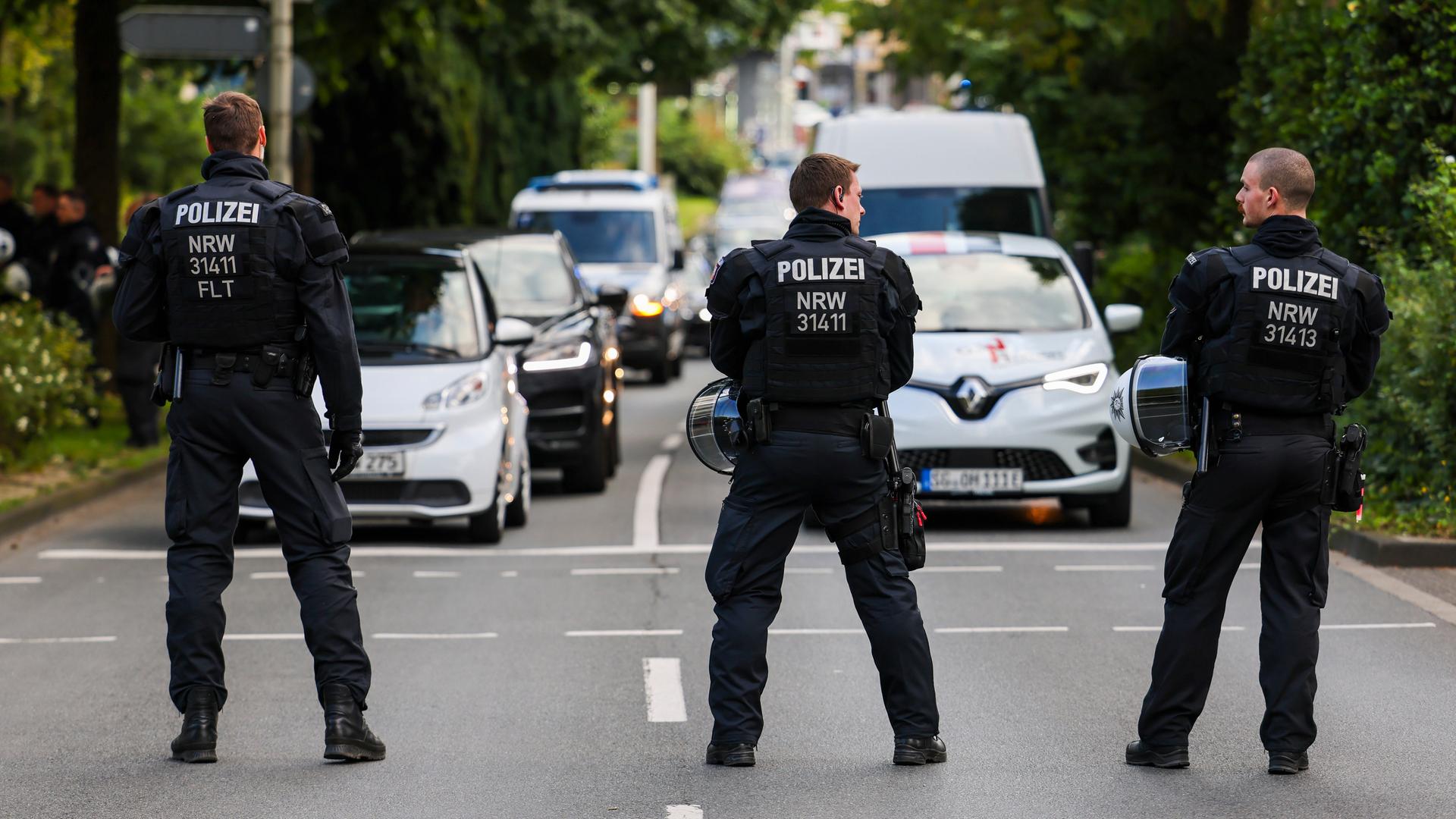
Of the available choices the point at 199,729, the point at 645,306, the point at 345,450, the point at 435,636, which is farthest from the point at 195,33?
the point at 199,729

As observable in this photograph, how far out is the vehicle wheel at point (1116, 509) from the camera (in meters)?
12.3

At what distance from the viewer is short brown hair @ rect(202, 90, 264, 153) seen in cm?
643

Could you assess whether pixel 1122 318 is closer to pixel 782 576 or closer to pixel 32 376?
pixel 782 576

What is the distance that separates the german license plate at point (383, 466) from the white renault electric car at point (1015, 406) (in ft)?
8.74

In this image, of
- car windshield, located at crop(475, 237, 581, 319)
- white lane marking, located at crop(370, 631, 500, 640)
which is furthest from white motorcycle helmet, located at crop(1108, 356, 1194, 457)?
car windshield, located at crop(475, 237, 581, 319)

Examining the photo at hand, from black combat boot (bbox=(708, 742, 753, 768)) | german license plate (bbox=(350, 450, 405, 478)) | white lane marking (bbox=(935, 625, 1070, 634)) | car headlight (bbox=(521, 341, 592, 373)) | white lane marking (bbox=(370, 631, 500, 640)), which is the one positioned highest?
car headlight (bbox=(521, 341, 592, 373))

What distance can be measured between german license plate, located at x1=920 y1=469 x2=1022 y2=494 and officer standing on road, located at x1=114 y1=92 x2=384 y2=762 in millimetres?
5800

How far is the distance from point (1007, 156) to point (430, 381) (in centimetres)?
740

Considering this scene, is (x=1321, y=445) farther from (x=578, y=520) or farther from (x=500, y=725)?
(x=578, y=520)

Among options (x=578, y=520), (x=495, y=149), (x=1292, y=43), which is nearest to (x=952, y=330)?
(x=578, y=520)

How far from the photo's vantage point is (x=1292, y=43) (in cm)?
1509

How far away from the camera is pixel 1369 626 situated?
8953mm

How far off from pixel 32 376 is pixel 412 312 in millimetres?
2957

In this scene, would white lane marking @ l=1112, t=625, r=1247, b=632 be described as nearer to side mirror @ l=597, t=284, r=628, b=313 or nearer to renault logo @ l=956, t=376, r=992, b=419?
renault logo @ l=956, t=376, r=992, b=419
